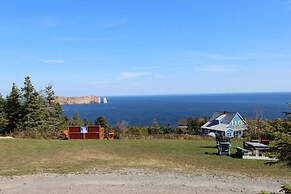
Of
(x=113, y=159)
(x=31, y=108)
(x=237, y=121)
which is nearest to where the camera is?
(x=113, y=159)

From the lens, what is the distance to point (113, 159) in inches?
502

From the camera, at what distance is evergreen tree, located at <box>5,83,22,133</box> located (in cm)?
2627

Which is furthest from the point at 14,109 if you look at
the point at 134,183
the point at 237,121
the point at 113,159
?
the point at 237,121

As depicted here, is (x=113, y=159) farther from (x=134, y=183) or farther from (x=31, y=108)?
(x=31, y=108)

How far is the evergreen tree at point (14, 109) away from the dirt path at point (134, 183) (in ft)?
61.6

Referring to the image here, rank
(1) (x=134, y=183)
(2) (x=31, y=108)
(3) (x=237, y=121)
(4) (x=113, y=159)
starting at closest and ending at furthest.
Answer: (1) (x=134, y=183) → (4) (x=113, y=159) → (2) (x=31, y=108) → (3) (x=237, y=121)

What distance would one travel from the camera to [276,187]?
8500 mm

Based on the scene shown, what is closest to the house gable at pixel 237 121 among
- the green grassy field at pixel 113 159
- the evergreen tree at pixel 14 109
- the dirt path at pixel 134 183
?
the green grassy field at pixel 113 159

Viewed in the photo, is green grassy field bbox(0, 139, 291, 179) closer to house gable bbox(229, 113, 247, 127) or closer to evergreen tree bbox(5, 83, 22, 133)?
evergreen tree bbox(5, 83, 22, 133)

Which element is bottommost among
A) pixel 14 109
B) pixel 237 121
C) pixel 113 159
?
pixel 237 121

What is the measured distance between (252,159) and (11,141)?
13834 mm

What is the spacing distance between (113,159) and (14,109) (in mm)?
17992

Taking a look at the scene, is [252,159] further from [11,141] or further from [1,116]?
[1,116]

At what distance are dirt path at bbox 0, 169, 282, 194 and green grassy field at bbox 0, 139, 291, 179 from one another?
900 millimetres
